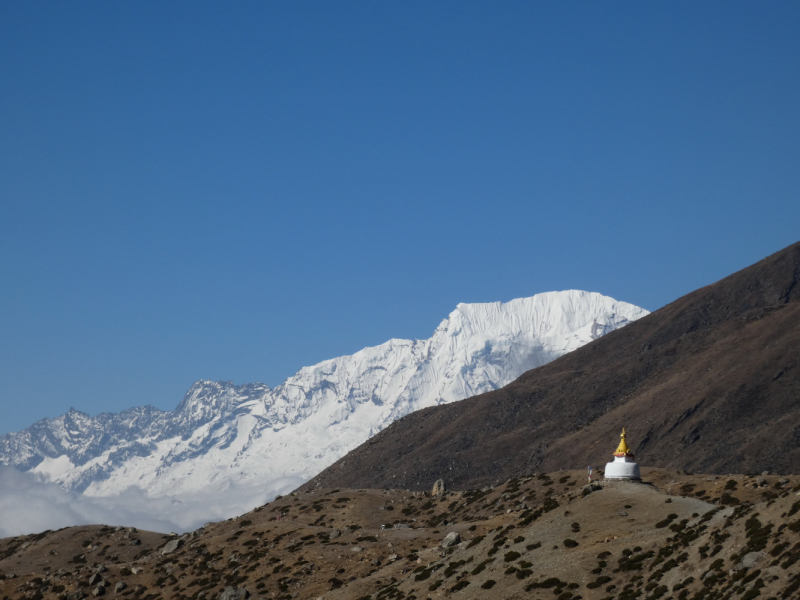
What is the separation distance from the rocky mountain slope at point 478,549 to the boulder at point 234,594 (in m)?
0.22

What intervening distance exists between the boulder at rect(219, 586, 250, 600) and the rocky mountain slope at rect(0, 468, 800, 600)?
0.73 ft

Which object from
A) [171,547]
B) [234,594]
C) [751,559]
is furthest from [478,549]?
[171,547]

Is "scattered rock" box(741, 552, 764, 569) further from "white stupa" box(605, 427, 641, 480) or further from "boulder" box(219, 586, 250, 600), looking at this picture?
"boulder" box(219, 586, 250, 600)

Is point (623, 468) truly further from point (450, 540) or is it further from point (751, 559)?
point (751, 559)

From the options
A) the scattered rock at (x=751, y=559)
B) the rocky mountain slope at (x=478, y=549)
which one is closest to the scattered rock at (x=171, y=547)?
the rocky mountain slope at (x=478, y=549)

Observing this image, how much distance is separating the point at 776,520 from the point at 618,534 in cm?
1475

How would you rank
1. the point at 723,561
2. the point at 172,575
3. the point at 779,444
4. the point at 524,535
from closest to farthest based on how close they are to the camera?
the point at 723,561
the point at 524,535
the point at 172,575
the point at 779,444

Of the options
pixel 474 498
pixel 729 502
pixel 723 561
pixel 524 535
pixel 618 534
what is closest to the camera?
pixel 723 561

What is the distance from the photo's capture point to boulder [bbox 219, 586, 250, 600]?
79869 mm

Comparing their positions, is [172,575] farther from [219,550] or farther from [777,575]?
[777,575]

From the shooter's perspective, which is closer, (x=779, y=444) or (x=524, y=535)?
(x=524, y=535)

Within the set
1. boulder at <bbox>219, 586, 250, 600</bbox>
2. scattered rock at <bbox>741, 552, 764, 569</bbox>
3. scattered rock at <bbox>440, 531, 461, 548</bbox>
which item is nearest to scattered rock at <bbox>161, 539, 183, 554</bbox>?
boulder at <bbox>219, 586, 250, 600</bbox>

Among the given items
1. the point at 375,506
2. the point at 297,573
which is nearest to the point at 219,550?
the point at 297,573

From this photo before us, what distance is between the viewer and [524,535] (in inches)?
2501
